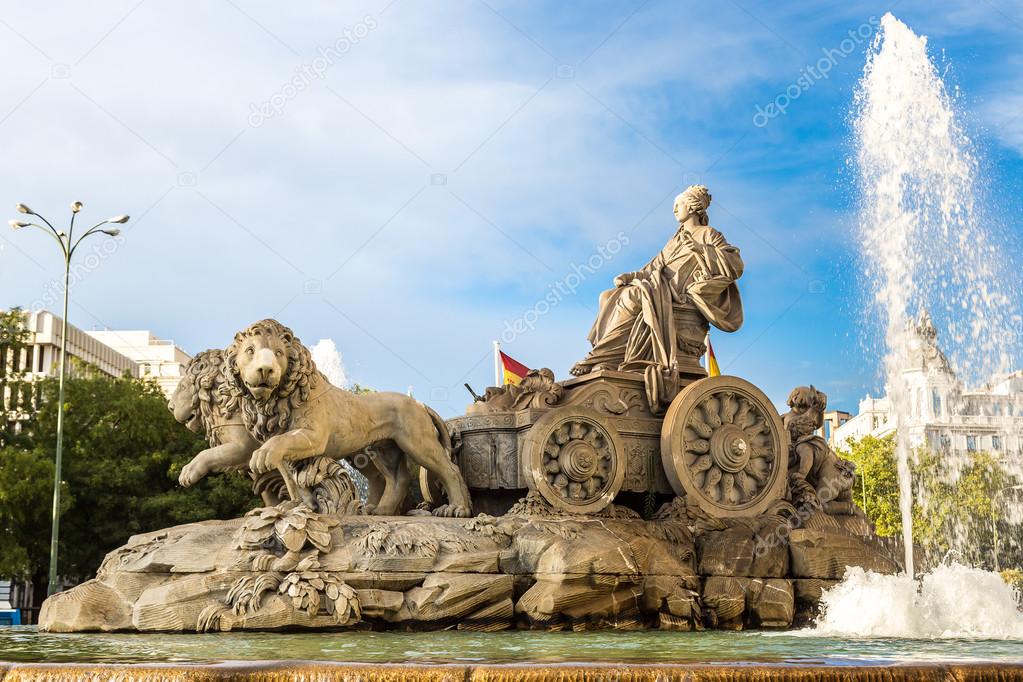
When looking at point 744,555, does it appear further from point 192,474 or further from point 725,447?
point 192,474

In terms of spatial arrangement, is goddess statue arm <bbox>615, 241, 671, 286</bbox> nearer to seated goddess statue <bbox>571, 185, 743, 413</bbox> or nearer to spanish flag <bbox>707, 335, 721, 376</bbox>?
seated goddess statue <bbox>571, 185, 743, 413</bbox>

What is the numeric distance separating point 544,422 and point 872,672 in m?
6.81

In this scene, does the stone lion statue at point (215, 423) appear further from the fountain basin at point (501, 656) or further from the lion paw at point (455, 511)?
the fountain basin at point (501, 656)

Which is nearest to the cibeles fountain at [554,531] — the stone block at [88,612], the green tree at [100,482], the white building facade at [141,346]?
the stone block at [88,612]

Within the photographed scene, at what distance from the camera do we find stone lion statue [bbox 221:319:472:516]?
39.9 ft

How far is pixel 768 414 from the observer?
14.2 meters

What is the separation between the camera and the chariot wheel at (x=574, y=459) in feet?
42.8

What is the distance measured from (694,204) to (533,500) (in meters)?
4.77

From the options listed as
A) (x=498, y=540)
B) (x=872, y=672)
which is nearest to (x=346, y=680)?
(x=872, y=672)

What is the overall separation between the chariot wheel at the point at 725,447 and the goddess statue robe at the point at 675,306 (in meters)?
0.88

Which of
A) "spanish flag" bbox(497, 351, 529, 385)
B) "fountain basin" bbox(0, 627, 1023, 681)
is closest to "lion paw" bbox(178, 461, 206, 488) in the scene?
"fountain basin" bbox(0, 627, 1023, 681)

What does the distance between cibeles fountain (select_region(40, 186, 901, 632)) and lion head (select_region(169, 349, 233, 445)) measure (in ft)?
0.10

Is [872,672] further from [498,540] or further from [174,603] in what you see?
[174,603]

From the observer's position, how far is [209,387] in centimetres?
1275
